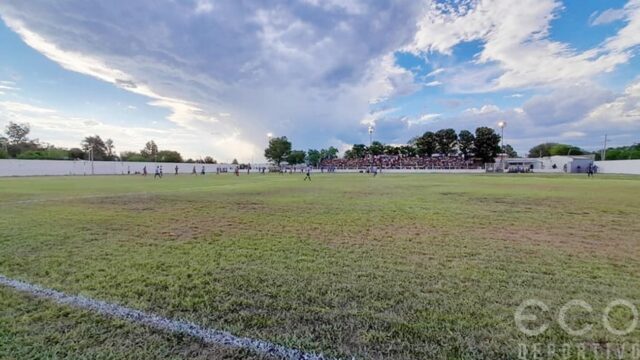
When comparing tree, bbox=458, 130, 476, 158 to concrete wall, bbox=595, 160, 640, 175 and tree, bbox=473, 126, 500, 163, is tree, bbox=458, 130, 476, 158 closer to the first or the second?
tree, bbox=473, 126, 500, 163

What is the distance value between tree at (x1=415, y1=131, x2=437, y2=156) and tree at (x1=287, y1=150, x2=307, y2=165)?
44647 mm

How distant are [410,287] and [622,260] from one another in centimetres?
356

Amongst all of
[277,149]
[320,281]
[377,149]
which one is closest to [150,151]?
[277,149]

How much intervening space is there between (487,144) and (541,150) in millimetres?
51140

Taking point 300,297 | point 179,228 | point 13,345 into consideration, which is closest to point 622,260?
point 300,297

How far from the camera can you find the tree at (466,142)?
271 feet

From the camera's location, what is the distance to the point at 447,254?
4840mm

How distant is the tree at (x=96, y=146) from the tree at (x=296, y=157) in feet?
184

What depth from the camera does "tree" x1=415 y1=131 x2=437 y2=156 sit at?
89188 mm

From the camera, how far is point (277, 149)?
10231cm

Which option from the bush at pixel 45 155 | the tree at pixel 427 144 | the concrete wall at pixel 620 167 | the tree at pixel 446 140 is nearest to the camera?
the concrete wall at pixel 620 167

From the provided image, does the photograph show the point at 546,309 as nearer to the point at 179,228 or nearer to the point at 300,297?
the point at 300,297

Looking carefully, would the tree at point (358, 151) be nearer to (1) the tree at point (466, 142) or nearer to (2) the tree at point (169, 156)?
(1) the tree at point (466, 142)
